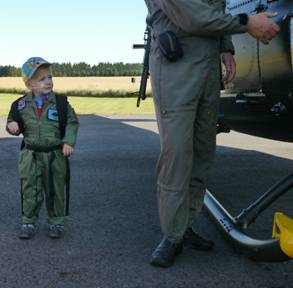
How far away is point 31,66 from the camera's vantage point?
132 inches

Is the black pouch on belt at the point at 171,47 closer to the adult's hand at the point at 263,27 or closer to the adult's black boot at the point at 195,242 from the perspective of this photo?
the adult's hand at the point at 263,27

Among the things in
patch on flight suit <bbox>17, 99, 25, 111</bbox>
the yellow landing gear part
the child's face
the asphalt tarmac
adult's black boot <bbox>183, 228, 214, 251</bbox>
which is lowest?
the asphalt tarmac

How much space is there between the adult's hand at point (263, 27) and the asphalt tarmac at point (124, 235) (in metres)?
1.21

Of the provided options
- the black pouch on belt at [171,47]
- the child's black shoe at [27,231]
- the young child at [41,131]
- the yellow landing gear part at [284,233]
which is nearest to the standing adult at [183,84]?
the black pouch on belt at [171,47]

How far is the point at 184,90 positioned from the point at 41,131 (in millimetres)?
1147

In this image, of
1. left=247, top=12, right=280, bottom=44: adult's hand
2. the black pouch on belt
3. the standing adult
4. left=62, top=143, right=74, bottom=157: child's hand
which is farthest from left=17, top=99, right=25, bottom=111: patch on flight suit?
left=247, top=12, right=280, bottom=44: adult's hand

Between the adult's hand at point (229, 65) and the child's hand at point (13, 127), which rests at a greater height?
the adult's hand at point (229, 65)

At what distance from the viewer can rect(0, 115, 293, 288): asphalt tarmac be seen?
2701 millimetres

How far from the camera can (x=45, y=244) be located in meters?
3.30

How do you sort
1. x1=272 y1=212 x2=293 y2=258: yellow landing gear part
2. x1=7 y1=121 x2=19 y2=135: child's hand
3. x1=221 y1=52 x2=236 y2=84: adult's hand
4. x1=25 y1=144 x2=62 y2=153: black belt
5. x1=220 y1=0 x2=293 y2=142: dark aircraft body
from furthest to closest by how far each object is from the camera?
x1=25 y1=144 x2=62 y2=153: black belt < x1=7 y1=121 x2=19 y2=135: child's hand < x1=221 y1=52 x2=236 y2=84: adult's hand < x1=220 y1=0 x2=293 y2=142: dark aircraft body < x1=272 y1=212 x2=293 y2=258: yellow landing gear part

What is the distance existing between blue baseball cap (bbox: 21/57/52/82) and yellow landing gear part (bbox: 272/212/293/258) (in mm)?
1774

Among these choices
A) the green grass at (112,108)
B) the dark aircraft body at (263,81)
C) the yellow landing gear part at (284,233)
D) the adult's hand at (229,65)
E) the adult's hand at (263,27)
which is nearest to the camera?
the yellow landing gear part at (284,233)

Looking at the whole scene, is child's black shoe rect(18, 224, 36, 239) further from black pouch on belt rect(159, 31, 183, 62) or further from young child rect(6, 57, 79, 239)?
black pouch on belt rect(159, 31, 183, 62)

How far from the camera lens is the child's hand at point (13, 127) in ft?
10.9
